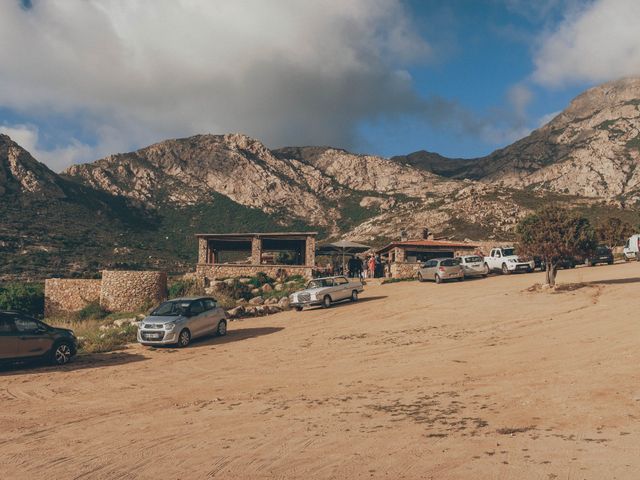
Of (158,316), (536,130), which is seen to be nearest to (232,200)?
(158,316)

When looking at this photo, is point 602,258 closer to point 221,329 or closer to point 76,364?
point 221,329

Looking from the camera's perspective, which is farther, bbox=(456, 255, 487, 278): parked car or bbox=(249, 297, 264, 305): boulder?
bbox=(456, 255, 487, 278): parked car

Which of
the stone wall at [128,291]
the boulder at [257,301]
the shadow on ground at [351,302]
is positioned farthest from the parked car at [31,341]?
the stone wall at [128,291]

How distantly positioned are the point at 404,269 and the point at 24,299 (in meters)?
28.2

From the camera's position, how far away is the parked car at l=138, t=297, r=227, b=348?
17688mm

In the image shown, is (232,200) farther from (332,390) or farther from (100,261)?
(332,390)

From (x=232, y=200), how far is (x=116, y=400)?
96127mm

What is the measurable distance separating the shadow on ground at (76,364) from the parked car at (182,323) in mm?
948

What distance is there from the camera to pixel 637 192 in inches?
4055

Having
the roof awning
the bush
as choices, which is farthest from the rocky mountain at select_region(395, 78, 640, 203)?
the bush

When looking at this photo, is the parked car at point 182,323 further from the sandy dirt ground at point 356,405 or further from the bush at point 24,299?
the bush at point 24,299

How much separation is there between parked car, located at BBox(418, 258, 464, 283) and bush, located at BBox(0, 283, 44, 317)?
28724 mm

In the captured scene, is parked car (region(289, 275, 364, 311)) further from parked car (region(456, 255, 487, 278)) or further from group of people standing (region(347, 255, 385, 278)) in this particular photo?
group of people standing (region(347, 255, 385, 278))

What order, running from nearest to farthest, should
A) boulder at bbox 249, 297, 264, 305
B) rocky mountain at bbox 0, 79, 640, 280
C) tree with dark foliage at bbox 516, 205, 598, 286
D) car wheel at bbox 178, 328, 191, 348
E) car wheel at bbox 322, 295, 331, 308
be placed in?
car wheel at bbox 178, 328, 191, 348, tree with dark foliage at bbox 516, 205, 598, 286, car wheel at bbox 322, 295, 331, 308, boulder at bbox 249, 297, 264, 305, rocky mountain at bbox 0, 79, 640, 280
